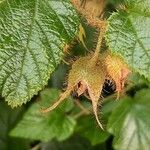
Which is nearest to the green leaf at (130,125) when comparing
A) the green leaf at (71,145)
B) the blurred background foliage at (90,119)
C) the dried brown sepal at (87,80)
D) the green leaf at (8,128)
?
the blurred background foliage at (90,119)

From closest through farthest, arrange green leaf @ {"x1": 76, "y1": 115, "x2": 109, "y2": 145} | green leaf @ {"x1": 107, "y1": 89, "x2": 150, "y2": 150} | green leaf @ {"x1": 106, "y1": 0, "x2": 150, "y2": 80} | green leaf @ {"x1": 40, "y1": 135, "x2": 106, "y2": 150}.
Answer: green leaf @ {"x1": 106, "y1": 0, "x2": 150, "y2": 80} → green leaf @ {"x1": 107, "y1": 89, "x2": 150, "y2": 150} → green leaf @ {"x1": 76, "y1": 115, "x2": 109, "y2": 145} → green leaf @ {"x1": 40, "y1": 135, "x2": 106, "y2": 150}

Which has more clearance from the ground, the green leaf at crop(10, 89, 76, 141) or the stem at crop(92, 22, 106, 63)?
the stem at crop(92, 22, 106, 63)

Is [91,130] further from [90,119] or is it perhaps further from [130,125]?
[130,125]

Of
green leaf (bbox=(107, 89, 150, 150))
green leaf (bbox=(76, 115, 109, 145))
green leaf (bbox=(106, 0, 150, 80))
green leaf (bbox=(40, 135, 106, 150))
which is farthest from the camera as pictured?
green leaf (bbox=(40, 135, 106, 150))

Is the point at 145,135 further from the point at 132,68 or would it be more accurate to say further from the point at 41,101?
the point at 132,68

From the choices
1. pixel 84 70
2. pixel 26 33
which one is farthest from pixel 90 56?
pixel 26 33

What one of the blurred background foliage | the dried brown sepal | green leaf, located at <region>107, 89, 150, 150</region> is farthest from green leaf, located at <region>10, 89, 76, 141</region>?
the dried brown sepal

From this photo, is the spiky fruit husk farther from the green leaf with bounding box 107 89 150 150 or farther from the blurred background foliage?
the green leaf with bounding box 107 89 150 150
